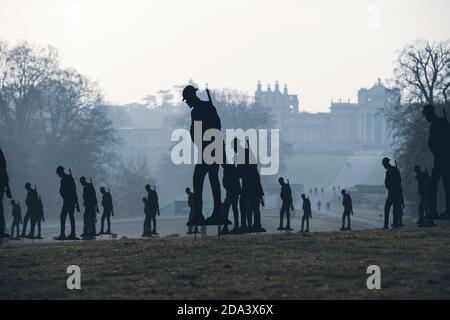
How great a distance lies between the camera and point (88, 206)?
25.0 m

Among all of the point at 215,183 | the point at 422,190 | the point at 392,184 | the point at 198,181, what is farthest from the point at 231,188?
the point at 422,190

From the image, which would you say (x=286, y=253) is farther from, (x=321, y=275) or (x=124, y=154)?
(x=124, y=154)

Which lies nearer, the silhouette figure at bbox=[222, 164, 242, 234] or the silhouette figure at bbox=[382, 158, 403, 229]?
the silhouette figure at bbox=[222, 164, 242, 234]

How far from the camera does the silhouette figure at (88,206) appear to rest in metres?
24.6

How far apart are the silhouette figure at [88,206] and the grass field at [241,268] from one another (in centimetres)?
489

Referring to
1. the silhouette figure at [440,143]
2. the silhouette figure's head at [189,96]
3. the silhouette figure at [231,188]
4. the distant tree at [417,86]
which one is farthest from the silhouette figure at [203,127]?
the distant tree at [417,86]

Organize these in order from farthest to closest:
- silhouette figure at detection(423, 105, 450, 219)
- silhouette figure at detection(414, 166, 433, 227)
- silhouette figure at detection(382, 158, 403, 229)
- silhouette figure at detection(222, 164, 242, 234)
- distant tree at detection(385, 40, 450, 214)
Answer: distant tree at detection(385, 40, 450, 214)
silhouette figure at detection(414, 166, 433, 227)
silhouette figure at detection(382, 158, 403, 229)
silhouette figure at detection(222, 164, 242, 234)
silhouette figure at detection(423, 105, 450, 219)

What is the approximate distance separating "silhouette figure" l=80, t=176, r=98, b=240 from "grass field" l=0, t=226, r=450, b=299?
16.0 ft

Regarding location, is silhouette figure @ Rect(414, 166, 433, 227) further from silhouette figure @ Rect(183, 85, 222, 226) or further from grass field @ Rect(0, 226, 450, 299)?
silhouette figure @ Rect(183, 85, 222, 226)

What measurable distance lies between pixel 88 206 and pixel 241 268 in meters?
10.7

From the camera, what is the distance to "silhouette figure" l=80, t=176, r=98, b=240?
80.8 feet

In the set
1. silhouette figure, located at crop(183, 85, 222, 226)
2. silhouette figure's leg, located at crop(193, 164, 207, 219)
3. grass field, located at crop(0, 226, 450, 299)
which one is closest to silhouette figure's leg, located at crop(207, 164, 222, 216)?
silhouette figure, located at crop(183, 85, 222, 226)

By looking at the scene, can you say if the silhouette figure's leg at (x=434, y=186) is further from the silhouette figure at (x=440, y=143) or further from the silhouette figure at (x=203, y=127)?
the silhouette figure at (x=203, y=127)
